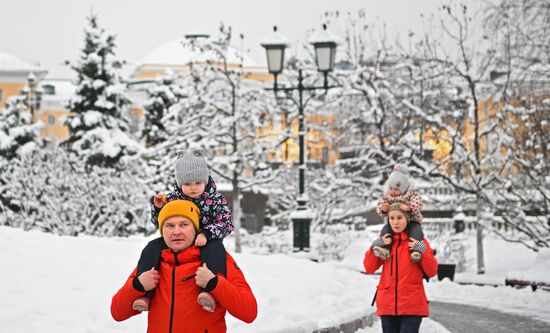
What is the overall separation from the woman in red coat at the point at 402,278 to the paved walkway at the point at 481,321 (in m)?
4.99

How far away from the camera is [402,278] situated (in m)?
7.66

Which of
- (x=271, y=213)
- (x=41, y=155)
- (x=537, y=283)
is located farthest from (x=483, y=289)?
(x=271, y=213)

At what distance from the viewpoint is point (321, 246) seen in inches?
1021

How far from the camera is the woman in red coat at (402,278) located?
299 inches

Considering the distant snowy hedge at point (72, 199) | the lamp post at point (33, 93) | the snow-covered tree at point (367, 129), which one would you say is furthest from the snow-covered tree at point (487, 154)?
the lamp post at point (33, 93)

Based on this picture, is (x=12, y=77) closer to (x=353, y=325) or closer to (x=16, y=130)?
(x=16, y=130)

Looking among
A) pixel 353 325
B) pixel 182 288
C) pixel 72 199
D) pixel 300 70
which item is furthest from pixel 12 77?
pixel 182 288

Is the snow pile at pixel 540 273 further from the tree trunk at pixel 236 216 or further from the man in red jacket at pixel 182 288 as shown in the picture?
the man in red jacket at pixel 182 288

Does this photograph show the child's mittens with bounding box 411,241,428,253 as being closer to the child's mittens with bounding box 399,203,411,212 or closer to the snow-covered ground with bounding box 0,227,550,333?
the child's mittens with bounding box 399,203,411,212

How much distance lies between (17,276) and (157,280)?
5.53 m

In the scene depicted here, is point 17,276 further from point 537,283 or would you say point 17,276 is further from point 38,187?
point 38,187

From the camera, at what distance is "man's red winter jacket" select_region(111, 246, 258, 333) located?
455 centimetres

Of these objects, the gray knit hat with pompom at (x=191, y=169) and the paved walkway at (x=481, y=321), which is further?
the paved walkway at (x=481, y=321)

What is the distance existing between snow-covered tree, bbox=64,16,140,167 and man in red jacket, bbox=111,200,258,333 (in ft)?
120
